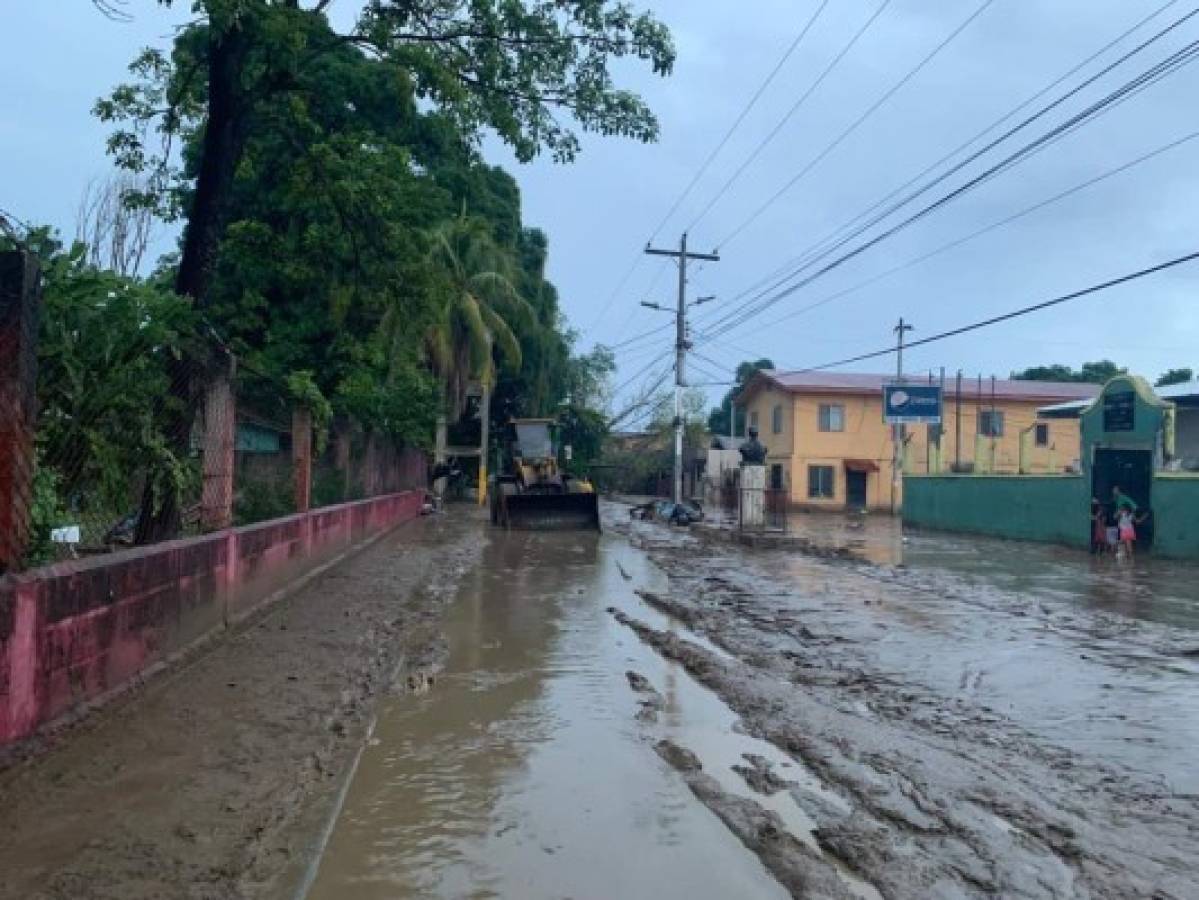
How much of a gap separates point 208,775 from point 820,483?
45.5m

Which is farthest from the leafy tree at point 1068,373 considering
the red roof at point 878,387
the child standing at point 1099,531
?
the child standing at point 1099,531

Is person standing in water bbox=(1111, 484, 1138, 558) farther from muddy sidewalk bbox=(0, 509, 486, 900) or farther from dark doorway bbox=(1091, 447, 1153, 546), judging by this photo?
muddy sidewalk bbox=(0, 509, 486, 900)

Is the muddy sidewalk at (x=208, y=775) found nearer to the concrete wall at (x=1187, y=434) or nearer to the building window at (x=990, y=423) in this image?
the concrete wall at (x=1187, y=434)

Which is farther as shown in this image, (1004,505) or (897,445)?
(897,445)

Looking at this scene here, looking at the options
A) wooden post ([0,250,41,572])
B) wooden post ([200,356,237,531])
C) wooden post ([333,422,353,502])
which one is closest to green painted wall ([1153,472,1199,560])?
wooden post ([333,422,353,502])

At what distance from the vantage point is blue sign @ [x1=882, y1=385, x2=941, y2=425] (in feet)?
124

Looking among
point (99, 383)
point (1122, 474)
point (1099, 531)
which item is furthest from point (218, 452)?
point (1122, 474)

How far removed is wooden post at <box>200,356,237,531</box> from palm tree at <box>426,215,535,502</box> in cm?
2544

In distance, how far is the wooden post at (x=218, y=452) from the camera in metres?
10.6

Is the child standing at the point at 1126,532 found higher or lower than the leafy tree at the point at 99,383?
lower

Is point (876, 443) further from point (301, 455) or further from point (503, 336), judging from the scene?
point (301, 455)

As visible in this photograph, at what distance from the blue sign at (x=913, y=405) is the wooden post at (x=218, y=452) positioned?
1200 inches

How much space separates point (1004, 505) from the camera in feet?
98.8

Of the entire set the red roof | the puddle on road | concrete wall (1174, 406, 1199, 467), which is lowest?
the puddle on road
